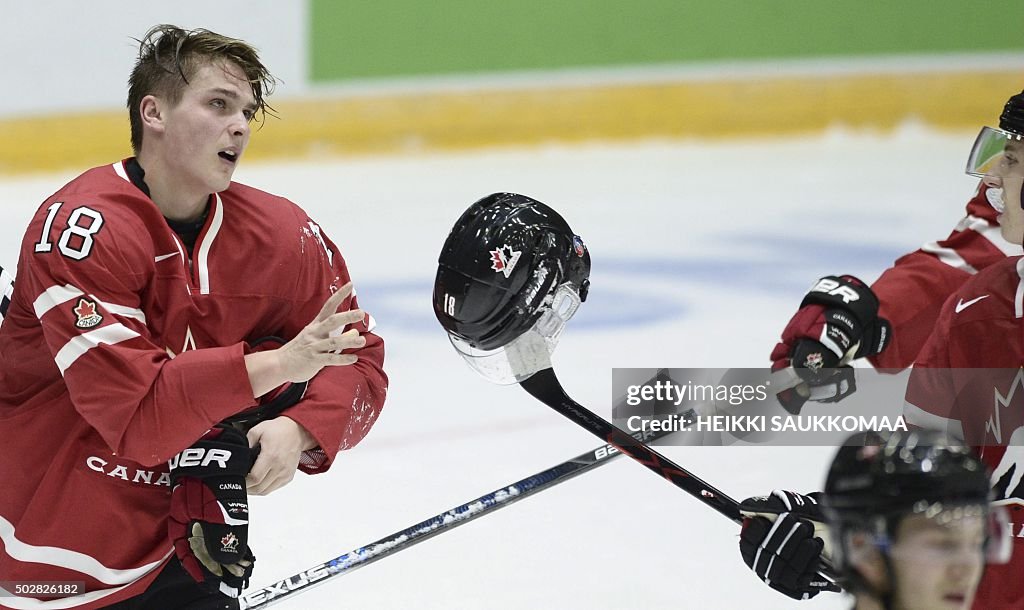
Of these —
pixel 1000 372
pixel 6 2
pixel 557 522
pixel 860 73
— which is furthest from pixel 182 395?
pixel 860 73

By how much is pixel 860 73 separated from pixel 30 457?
5841 mm

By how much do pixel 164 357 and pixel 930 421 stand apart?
101 cm

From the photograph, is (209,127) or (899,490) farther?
(209,127)

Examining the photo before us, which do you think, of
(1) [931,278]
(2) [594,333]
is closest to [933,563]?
(1) [931,278]

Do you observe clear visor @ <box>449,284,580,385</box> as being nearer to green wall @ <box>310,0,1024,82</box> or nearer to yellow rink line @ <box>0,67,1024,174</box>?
yellow rink line @ <box>0,67,1024,174</box>

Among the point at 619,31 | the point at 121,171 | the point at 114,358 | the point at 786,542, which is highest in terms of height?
the point at 619,31

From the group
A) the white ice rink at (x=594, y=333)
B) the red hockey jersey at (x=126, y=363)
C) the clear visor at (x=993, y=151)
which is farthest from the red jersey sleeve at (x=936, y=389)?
the red hockey jersey at (x=126, y=363)

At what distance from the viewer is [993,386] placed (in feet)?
5.90

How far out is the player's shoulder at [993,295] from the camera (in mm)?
1771

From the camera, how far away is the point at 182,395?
1689mm

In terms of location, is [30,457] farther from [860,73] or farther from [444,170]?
[860,73]

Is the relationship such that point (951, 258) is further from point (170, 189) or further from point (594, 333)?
point (594, 333)

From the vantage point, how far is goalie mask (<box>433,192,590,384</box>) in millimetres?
1756

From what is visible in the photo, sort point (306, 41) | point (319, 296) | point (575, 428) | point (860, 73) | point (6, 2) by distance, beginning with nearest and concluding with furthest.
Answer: point (319, 296) < point (575, 428) < point (6, 2) < point (306, 41) < point (860, 73)
